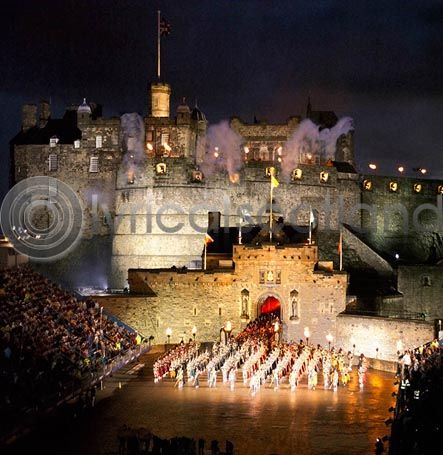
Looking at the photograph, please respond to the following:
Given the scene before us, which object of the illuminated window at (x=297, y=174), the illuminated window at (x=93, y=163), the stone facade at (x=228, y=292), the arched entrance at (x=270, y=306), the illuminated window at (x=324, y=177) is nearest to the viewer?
the stone facade at (x=228, y=292)

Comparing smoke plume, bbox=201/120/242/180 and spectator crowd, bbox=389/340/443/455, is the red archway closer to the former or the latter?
smoke plume, bbox=201/120/242/180

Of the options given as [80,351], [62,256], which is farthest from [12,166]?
[80,351]

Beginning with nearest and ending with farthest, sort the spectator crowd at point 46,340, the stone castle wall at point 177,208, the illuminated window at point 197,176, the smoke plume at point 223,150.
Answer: the spectator crowd at point 46,340
the stone castle wall at point 177,208
the illuminated window at point 197,176
the smoke plume at point 223,150

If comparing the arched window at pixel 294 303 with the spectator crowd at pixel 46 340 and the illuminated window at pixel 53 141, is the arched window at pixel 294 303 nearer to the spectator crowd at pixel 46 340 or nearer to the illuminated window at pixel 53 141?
the spectator crowd at pixel 46 340

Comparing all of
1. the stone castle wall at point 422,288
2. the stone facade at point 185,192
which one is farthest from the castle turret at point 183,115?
the stone castle wall at point 422,288

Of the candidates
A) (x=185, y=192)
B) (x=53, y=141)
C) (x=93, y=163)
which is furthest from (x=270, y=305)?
(x=53, y=141)

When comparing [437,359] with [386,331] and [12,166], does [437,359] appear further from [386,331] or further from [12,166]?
[12,166]

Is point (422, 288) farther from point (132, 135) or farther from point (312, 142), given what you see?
point (132, 135)

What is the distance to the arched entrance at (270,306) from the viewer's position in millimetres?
48562

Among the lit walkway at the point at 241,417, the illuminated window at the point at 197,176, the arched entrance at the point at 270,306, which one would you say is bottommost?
the lit walkway at the point at 241,417

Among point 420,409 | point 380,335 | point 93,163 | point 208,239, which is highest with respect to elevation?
point 93,163

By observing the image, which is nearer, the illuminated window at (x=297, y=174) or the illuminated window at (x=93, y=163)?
the illuminated window at (x=93, y=163)

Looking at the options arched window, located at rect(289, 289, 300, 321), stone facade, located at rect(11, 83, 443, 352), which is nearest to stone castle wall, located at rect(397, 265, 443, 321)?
stone facade, located at rect(11, 83, 443, 352)

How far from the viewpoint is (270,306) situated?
161 feet
